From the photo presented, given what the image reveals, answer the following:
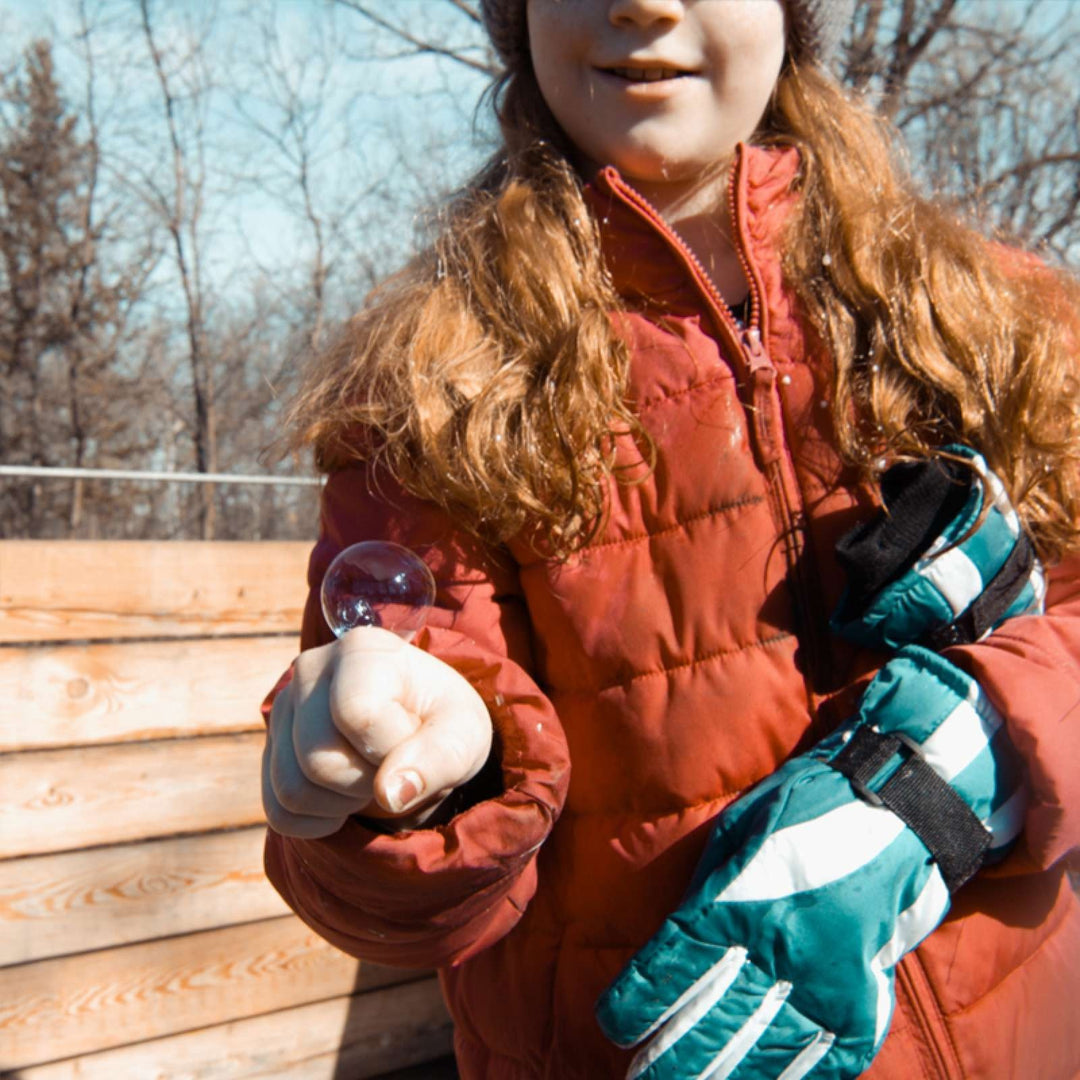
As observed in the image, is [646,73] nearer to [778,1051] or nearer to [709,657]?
[709,657]

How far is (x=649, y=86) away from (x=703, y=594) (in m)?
0.59

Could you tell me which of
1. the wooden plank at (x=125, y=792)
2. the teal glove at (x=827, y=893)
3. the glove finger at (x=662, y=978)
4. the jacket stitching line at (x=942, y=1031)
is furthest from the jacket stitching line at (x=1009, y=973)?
the wooden plank at (x=125, y=792)

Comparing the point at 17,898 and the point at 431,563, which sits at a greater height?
the point at 431,563

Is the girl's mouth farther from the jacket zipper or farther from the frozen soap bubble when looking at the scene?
the frozen soap bubble

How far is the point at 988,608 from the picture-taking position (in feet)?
3.86

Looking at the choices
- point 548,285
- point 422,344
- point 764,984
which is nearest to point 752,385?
point 548,285

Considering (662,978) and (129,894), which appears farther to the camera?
(129,894)

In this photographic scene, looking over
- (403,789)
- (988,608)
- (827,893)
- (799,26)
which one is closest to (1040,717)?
(988,608)

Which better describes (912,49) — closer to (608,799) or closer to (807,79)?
(807,79)

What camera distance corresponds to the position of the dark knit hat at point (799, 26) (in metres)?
1.42

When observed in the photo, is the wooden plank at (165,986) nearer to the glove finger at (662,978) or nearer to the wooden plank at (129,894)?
the wooden plank at (129,894)

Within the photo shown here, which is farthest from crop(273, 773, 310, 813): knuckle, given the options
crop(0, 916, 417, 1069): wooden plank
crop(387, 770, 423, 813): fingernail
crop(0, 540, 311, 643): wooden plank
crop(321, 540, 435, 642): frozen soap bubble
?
crop(0, 916, 417, 1069): wooden plank

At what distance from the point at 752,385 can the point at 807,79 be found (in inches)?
20.2

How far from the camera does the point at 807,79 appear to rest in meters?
1.50
